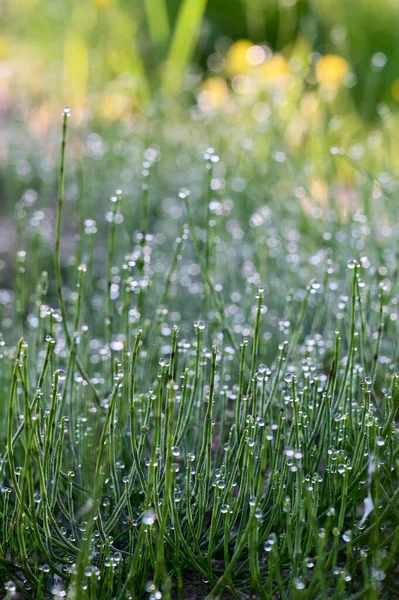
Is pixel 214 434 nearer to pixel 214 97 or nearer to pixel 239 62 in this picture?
pixel 214 97

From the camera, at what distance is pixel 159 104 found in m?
3.05

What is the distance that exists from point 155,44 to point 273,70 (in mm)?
974

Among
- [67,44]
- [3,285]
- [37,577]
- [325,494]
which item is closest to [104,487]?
[37,577]

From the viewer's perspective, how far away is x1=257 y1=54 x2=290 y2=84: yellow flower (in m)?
3.12

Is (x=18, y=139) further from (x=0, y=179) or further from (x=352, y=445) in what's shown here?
(x=352, y=445)

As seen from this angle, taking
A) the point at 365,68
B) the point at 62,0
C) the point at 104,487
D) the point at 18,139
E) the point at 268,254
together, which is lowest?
the point at 104,487

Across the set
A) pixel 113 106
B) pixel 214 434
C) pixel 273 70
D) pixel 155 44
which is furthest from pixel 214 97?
pixel 214 434

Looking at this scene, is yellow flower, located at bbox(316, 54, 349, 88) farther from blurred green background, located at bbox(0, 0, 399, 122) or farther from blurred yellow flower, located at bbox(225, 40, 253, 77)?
blurred yellow flower, located at bbox(225, 40, 253, 77)

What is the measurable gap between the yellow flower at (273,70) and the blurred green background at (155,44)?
0.25m

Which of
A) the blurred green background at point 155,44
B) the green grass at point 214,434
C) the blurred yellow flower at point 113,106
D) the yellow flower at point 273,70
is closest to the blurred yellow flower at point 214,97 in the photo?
the blurred green background at point 155,44

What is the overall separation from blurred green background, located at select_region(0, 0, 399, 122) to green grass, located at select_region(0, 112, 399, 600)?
4.51 feet

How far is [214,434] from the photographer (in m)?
1.63

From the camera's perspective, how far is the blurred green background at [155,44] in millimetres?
3490

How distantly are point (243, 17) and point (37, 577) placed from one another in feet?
13.8
